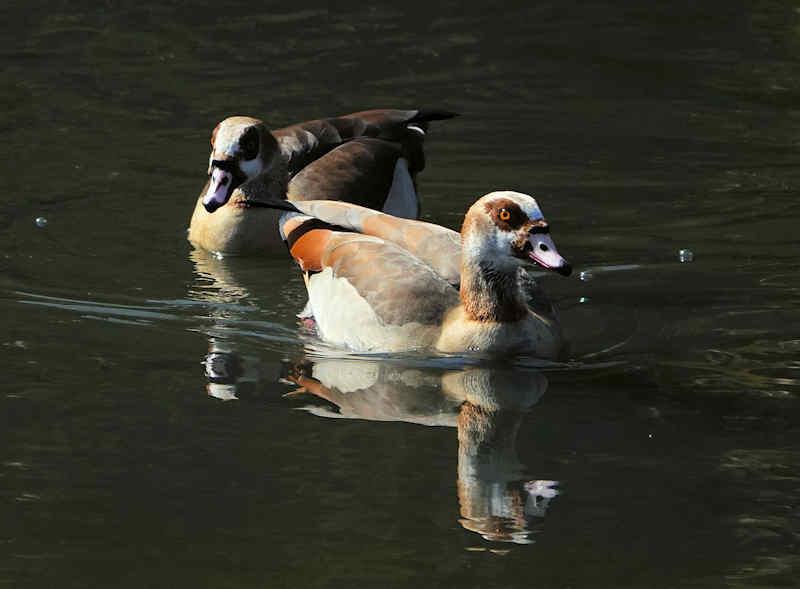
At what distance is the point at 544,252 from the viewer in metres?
8.07

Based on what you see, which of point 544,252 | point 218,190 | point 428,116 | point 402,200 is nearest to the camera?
point 544,252

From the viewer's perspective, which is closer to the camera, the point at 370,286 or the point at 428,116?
the point at 370,286

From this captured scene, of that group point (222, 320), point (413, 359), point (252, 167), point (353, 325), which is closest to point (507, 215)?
point (413, 359)

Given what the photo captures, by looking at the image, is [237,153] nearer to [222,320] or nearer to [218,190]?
[218,190]

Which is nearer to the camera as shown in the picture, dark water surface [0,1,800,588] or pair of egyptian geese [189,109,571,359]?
dark water surface [0,1,800,588]

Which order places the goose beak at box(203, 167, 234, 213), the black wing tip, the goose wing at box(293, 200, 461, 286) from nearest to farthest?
1. the goose wing at box(293, 200, 461, 286)
2. the goose beak at box(203, 167, 234, 213)
3. the black wing tip

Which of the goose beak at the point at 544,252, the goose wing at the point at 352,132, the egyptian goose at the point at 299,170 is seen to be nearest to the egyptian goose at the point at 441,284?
the goose beak at the point at 544,252

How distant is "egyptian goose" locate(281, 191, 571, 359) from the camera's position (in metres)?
8.25

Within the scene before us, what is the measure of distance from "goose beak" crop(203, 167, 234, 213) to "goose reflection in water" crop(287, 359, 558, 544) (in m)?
2.21

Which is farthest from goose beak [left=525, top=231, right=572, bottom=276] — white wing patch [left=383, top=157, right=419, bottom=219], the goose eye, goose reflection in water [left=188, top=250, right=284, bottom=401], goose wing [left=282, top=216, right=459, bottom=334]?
white wing patch [left=383, top=157, right=419, bottom=219]

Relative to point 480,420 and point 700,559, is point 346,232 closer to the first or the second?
point 480,420

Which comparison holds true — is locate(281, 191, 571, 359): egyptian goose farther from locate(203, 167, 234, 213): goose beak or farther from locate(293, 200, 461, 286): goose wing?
locate(203, 167, 234, 213): goose beak

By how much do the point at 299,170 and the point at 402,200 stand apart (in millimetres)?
739

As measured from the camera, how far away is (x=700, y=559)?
5816mm
